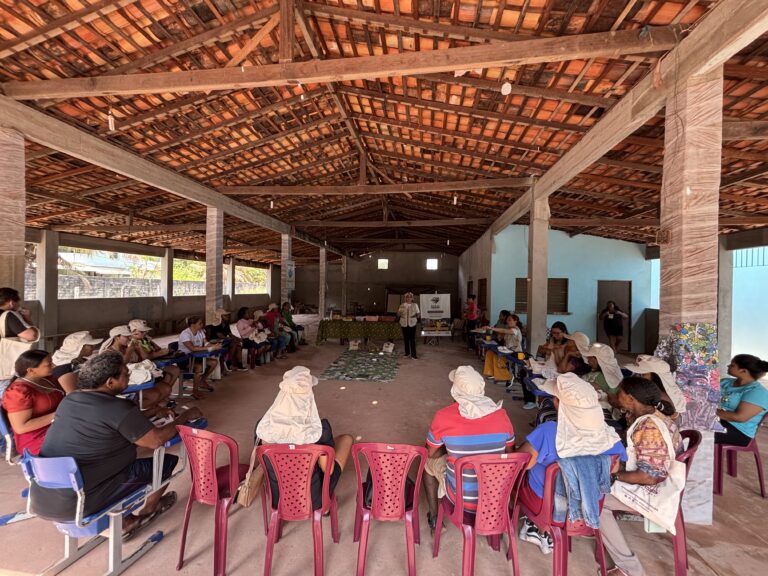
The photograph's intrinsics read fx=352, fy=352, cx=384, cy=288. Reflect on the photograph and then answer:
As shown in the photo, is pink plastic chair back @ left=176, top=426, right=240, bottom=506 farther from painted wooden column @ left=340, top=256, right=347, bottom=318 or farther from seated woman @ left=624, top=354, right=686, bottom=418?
painted wooden column @ left=340, top=256, right=347, bottom=318

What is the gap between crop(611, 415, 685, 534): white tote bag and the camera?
1944 millimetres

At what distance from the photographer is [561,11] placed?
2.98 metres

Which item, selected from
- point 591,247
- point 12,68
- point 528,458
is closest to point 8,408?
point 528,458

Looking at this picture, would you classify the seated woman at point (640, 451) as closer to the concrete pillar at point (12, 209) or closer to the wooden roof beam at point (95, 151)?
the concrete pillar at point (12, 209)

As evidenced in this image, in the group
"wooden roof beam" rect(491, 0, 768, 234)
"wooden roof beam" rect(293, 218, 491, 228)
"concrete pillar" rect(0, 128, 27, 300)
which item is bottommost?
"concrete pillar" rect(0, 128, 27, 300)

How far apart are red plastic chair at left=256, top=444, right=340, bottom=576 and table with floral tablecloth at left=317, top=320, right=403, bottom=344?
25.6 feet

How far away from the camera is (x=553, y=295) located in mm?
10391

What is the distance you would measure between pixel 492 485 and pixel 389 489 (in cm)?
60

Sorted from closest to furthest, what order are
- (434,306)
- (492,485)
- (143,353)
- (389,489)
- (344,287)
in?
1. (492,485)
2. (389,489)
3. (143,353)
4. (434,306)
5. (344,287)

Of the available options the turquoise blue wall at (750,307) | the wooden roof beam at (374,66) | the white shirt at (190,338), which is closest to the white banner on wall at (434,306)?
the turquoise blue wall at (750,307)

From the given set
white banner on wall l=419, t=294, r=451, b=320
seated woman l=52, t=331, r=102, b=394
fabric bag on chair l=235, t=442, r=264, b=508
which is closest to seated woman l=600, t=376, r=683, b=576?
fabric bag on chair l=235, t=442, r=264, b=508

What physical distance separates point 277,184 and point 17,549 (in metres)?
7.67

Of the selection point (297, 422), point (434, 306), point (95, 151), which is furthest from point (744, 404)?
point (434, 306)

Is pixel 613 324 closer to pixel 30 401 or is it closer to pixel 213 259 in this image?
pixel 213 259
